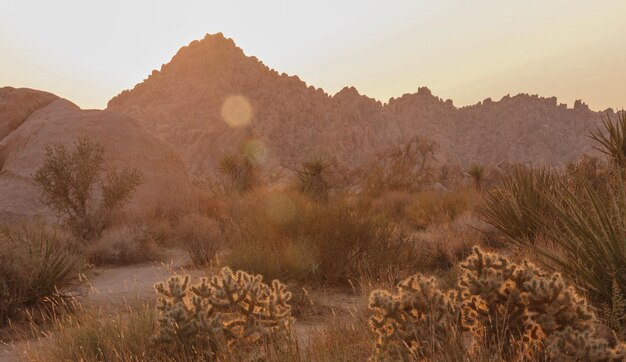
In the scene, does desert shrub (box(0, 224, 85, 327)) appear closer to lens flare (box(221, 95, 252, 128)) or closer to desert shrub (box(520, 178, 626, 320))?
desert shrub (box(520, 178, 626, 320))

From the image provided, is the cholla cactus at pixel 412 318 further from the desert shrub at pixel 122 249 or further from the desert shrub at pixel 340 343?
the desert shrub at pixel 122 249

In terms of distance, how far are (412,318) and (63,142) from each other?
50.0 ft

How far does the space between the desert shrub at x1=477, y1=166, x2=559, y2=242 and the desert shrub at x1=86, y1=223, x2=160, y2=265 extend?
A: 703 centimetres

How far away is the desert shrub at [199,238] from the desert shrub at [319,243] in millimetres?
751

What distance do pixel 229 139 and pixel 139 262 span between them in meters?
72.7

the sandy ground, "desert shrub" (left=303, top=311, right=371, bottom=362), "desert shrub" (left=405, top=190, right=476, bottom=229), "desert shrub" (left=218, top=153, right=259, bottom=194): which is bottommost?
"desert shrub" (left=405, top=190, right=476, bottom=229)

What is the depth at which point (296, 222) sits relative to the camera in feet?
28.9

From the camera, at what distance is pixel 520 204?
7.65 meters

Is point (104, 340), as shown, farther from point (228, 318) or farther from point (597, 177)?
point (597, 177)

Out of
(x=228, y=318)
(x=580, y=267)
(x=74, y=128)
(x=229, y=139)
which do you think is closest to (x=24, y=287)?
(x=228, y=318)

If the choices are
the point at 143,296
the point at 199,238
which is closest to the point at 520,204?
the point at 143,296

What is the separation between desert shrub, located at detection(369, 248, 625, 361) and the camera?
2799 mm

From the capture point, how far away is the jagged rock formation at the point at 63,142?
14312 mm

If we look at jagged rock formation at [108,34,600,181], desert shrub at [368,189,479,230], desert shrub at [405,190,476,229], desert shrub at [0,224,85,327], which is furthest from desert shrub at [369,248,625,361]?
jagged rock formation at [108,34,600,181]
